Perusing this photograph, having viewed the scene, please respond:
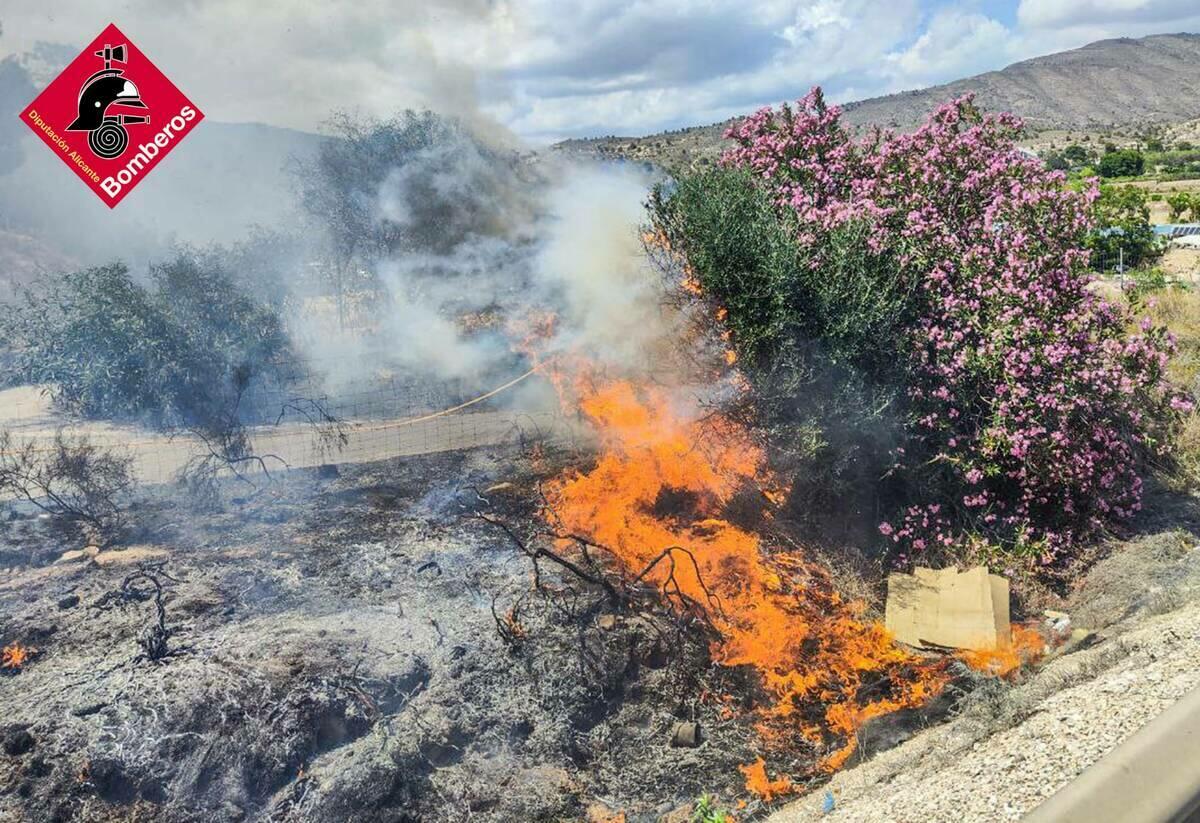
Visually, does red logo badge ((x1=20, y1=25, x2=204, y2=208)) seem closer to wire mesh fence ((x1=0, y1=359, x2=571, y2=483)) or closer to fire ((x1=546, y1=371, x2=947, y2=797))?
wire mesh fence ((x1=0, y1=359, x2=571, y2=483))

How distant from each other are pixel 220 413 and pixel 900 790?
497 inches

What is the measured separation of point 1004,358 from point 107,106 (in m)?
15.7

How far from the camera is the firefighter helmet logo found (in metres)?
15.2

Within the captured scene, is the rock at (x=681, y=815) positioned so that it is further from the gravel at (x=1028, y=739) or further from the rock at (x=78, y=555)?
the rock at (x=78, y=555)

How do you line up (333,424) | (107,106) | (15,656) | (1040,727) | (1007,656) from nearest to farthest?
(1040,727) < (15,656) < (1007,656) < (333,424) < (107,106)

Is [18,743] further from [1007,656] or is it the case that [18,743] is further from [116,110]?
[116,110]

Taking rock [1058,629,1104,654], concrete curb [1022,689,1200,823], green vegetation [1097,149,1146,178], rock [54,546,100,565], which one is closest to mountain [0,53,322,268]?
rock [54,546,100,565]

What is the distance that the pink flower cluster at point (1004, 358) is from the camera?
8.41m

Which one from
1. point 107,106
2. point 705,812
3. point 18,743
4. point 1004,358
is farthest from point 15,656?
point 107,106

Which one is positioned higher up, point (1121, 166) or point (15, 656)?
→ point (1121, 166)

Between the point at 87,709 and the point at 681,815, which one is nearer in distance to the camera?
the point at 681,815

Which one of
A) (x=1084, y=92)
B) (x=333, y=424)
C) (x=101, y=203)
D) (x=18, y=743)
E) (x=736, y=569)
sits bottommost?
(x=736, y=569)

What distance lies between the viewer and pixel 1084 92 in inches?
3681

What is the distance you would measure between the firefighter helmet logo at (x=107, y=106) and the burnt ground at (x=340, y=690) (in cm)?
975
